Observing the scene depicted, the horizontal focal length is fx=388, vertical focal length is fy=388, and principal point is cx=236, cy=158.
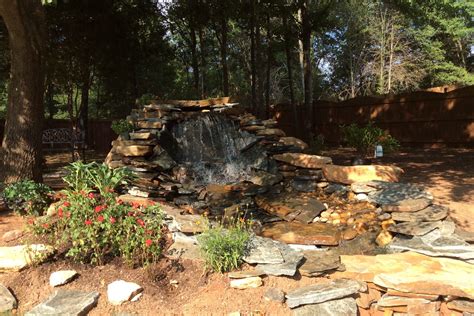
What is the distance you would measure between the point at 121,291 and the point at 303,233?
2.51 meters

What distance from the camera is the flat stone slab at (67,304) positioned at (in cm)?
299

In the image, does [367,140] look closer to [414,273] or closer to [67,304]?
[414,273]

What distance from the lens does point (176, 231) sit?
4.34 m

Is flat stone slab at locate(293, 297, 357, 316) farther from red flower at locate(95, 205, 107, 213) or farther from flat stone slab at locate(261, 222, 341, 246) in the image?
red flower at locate(95, 205, 107, 213)

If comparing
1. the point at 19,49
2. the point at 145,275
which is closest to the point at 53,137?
the point at 19,49

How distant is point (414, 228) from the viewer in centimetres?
447

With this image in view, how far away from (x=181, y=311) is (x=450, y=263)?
8.49 feet

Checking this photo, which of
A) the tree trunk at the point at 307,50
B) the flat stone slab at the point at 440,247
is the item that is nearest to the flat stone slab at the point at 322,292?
the flat stone slab at the point at 440,247

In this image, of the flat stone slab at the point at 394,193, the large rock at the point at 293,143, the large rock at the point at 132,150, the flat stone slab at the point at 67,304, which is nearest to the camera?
the flat stone slab at the point at 67,304

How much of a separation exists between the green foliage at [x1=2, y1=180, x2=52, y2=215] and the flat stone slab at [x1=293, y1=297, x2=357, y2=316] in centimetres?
357

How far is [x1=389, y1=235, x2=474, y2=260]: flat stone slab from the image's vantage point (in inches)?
152

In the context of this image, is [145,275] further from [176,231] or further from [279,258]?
[279,258]

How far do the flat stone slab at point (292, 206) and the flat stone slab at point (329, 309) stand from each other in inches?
84.1

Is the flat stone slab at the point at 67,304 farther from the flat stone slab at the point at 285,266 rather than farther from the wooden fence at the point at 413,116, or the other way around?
the wooden fence at the point at 413,116
